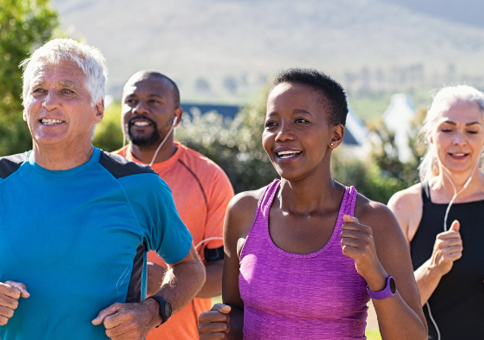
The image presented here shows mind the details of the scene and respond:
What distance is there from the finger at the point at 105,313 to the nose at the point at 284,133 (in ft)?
3.20

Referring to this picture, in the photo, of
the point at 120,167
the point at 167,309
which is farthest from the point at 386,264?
the point at 120,167

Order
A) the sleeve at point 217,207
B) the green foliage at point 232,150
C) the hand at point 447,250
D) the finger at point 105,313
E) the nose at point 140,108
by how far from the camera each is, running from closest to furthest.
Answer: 1. the finger at point 105,313
2. the hand at point 447,250
3. the sleeve at point 217,207
4. the nose at point 140,108
5. the green foliage at point 232,150

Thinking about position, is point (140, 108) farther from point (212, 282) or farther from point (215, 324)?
point (215, 324)

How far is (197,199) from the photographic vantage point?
3.93 metres

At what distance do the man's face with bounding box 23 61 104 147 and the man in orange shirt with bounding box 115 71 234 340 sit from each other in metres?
1.23

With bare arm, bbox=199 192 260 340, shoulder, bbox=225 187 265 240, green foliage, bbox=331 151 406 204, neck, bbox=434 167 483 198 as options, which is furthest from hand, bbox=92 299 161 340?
green foliage, bbox=331 151 406 204

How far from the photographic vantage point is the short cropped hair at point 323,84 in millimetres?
2592

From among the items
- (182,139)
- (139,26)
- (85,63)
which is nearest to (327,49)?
(139,26)

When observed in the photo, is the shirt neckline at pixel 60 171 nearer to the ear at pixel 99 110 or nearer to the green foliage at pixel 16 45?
the ear at pixel 99 110

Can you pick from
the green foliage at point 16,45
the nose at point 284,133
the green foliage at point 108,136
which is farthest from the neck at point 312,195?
the green foliage at point 108,136

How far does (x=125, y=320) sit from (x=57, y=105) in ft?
3.17

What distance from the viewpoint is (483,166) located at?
13.4ft

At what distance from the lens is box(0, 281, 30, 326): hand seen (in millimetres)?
2291

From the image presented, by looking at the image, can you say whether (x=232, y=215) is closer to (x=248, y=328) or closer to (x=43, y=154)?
(x=248, y=328)
